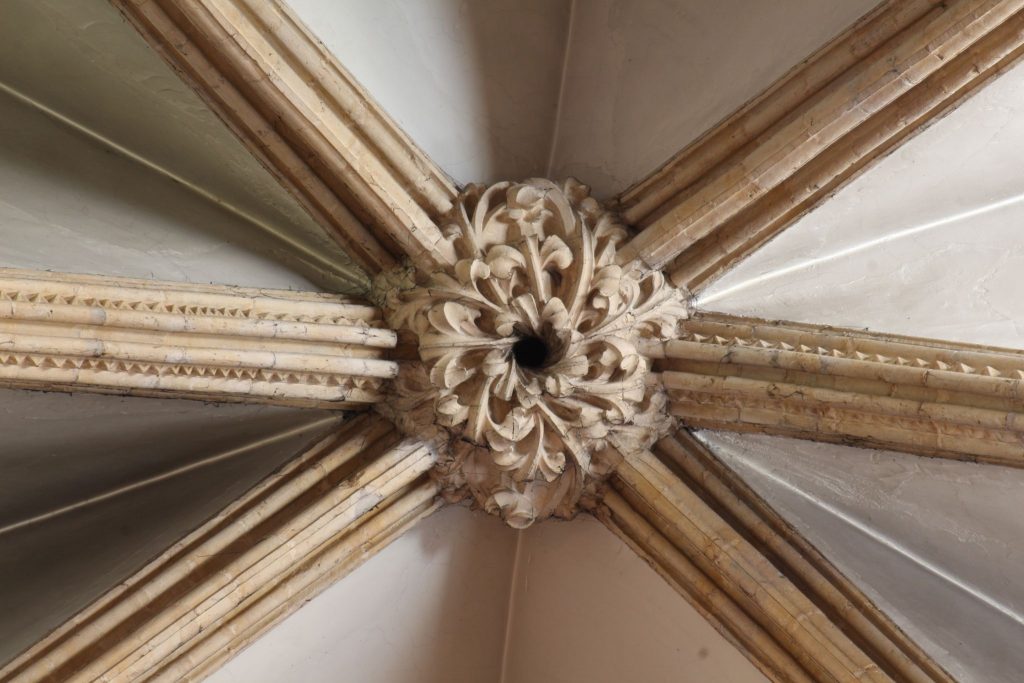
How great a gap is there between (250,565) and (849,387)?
165 centimetres

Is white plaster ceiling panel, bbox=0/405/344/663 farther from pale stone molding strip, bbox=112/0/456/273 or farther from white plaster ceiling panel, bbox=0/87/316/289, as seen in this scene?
pale stone molding strip, bbox=112/0/456/273

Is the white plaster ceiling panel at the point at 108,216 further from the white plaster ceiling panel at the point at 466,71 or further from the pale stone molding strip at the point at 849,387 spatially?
the pale stone molding strip at the point at 849,387

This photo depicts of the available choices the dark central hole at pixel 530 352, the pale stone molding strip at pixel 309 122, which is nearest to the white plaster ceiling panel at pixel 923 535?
the dark central hole at pixel 530 352

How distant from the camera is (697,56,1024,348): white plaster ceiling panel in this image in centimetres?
377

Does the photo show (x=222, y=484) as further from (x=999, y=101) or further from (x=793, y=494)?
(x=999, y=101)

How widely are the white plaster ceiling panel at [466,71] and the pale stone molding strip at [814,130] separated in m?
0.39

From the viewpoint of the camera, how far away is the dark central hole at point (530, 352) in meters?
3.63

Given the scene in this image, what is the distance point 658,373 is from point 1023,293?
1062mm

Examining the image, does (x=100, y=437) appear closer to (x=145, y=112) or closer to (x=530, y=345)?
(x=145, y=112)

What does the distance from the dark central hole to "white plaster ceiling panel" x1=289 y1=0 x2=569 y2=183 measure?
53 centimetres

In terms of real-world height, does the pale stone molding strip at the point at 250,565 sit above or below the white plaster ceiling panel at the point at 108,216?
below

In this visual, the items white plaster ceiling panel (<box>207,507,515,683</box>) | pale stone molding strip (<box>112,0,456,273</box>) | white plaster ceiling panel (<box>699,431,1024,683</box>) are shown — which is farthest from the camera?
white plaster ceiling panel (<box>207,507,515,683</box>)

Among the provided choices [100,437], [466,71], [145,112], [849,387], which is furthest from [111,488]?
[849,387]

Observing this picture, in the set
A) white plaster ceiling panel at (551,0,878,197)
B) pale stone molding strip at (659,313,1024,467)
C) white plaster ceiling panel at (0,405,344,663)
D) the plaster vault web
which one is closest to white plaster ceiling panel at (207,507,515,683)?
the plaster vault web
